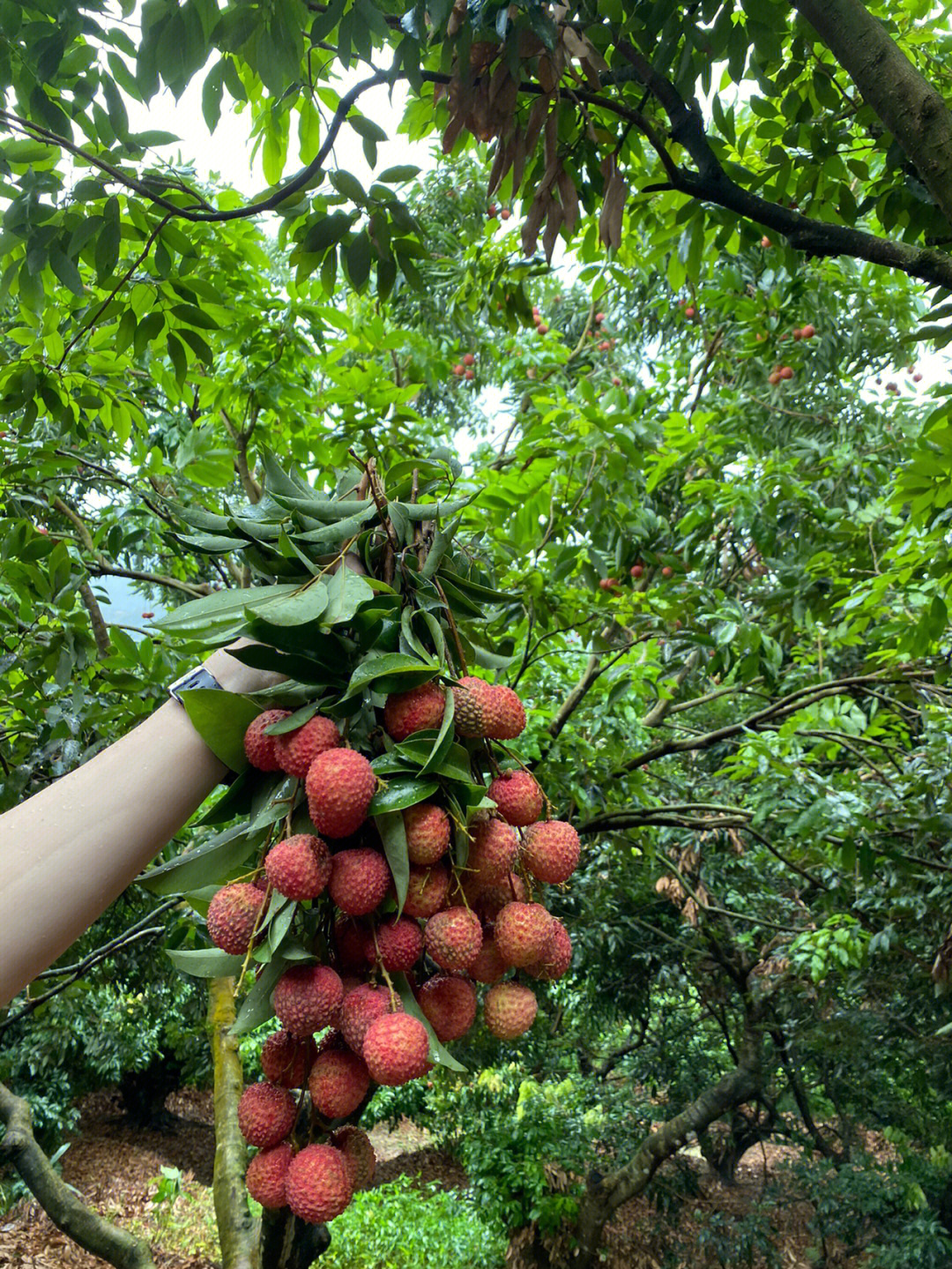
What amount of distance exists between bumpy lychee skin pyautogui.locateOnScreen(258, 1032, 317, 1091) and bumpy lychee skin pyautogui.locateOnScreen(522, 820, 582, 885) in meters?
0.21

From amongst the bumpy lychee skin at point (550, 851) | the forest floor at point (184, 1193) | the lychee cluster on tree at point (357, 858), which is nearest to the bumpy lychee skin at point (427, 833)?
the lychee cluster on tree at point (357, 858)

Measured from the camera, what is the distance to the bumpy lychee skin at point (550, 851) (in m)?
0.71

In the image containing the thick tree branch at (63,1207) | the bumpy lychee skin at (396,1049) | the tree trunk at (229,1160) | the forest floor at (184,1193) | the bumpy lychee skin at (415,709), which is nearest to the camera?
the bumpy lychee skin at (396,1049)

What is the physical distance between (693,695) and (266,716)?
3.28m

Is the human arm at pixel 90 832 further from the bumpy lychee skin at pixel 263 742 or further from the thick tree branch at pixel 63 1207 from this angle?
the thick tree branch at pixel 63 1207

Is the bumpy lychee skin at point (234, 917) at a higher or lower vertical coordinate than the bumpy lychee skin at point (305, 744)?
lower

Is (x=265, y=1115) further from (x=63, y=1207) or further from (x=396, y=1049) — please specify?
(x=63, y=1207)

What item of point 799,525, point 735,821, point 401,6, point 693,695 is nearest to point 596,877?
point 693,695

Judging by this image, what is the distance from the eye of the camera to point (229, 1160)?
205cm

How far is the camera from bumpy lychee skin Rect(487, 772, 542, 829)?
71 centimetres

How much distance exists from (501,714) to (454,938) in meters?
0.18

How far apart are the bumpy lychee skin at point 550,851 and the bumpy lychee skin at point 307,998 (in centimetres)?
18

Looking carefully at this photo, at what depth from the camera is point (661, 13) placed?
41.3 inches

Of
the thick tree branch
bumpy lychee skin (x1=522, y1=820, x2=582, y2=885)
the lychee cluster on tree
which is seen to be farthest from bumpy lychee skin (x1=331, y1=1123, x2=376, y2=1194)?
the thick tree branch
